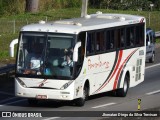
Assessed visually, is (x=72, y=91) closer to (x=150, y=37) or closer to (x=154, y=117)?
(x=154, y=117)

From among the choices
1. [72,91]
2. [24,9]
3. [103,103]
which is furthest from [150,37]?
[24,9]

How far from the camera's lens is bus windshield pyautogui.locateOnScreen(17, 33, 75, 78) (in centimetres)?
2389

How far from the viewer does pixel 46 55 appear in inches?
944

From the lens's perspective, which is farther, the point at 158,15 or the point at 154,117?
the point at 158,15

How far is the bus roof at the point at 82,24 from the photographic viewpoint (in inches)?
953

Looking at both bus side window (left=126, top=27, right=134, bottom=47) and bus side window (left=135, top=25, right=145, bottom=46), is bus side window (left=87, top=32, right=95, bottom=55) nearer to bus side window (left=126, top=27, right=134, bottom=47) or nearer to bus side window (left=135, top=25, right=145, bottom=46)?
bus side window (left=126, top=27, right=134, bottom=47)

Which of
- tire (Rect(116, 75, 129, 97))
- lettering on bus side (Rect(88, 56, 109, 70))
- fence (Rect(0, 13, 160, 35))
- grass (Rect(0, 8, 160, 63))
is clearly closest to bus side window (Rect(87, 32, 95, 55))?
lettering on bus side (Rect(88, 56, 109, 70))

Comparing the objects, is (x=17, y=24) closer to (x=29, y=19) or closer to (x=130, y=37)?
(x=29, y=19)

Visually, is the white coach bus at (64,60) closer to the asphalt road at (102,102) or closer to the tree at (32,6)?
the asphalt road at (102,102)

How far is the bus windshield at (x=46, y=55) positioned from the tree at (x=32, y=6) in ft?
125

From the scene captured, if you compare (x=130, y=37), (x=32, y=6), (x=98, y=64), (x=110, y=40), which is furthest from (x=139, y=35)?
(x=32, y=6)

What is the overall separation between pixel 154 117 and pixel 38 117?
172 inches

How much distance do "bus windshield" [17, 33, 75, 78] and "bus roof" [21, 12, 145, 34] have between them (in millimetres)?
205

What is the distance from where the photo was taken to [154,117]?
63.5 ft
